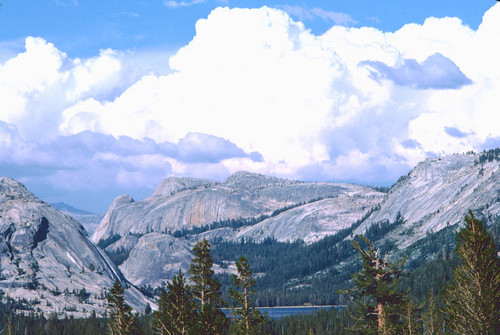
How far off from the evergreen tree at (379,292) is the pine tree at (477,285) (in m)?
5.65

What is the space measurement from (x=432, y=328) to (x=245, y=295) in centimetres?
5279

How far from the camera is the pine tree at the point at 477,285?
53.3m

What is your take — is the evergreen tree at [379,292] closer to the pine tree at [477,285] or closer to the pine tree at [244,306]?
the pine tree at [477,285]

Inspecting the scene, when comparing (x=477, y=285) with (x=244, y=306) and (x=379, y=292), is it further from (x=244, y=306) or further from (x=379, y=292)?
(x=244, y=306)

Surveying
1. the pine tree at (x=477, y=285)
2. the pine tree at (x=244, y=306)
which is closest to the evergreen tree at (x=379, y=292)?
the pine tree at (x=477, y=285)

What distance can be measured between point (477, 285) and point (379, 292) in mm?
8716

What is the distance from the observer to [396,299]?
60.1m

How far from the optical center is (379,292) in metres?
59.2

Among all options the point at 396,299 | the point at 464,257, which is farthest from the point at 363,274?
the point at 464,257

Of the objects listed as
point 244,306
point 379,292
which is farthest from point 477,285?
point 244,306

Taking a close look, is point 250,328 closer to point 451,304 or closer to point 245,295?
point 245,295

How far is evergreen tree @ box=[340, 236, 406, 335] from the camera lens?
194 ft

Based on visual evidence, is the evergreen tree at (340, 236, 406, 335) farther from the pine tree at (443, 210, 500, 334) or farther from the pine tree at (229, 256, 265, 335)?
the pine tree at (229, 256, 265, 335)

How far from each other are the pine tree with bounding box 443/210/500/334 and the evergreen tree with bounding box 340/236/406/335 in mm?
5646
